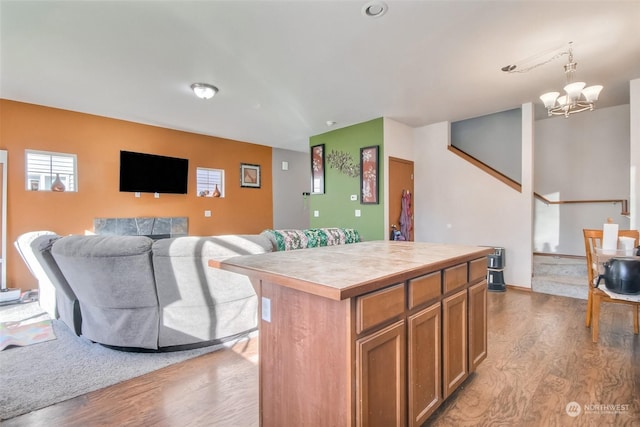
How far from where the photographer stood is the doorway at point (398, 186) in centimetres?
489

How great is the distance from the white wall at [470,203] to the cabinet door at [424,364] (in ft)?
11.7

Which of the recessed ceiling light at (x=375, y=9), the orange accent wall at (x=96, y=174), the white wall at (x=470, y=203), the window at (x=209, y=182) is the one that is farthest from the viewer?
the window at (x=209, y=182)

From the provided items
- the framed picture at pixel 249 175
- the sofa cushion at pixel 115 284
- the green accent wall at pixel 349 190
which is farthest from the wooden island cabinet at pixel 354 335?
the framed picture at pixel 249 175

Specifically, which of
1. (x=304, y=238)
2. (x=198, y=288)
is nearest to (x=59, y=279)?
(x=198, y=288)

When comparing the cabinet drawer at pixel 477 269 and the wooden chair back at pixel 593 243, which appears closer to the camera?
the cabinet drawer at pixel 477 269

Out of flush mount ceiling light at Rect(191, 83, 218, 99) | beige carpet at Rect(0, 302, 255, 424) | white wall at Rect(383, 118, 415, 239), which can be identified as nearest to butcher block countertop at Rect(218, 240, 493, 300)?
beige carpet at Rect(0, 302, 255, 424)

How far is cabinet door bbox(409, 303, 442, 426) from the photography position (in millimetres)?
1368

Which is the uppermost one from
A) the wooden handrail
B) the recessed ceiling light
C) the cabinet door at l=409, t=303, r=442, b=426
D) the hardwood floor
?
the recessed ceiling light

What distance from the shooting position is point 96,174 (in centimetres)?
453

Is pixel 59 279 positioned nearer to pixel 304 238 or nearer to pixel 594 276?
pixel 304 238

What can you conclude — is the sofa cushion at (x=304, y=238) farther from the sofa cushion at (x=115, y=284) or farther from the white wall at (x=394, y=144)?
the white wall at (x=394, y=144)

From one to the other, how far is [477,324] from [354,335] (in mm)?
1303

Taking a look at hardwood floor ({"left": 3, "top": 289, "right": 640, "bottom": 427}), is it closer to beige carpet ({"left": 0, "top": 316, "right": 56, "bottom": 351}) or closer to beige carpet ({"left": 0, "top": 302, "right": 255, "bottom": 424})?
beige carpet ({"left": 0, "top": 302, "right": 255, "bottom": 424})

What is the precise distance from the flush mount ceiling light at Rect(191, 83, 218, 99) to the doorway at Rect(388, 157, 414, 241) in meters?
2.84
